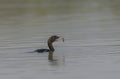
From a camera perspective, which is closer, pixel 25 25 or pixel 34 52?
pixel 34 52

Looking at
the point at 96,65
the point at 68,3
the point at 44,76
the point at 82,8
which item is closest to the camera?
the point at 44,76

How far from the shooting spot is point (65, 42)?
2253 cm

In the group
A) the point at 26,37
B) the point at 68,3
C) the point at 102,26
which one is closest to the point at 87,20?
the point at 102,26

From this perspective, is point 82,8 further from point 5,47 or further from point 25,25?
point 5,47

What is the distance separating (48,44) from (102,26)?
588 cm

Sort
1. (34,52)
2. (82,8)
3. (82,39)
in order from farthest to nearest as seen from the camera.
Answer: (82,8) < (82,39) < (34,52)

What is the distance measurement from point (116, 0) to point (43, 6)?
5.25 metres

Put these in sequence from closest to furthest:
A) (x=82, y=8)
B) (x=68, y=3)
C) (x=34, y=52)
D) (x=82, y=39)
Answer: (x=34, y=52)
(x=82, y=39)
(x=82, y=8)
(x=68, y=3)

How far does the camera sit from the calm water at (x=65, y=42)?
17312 mm

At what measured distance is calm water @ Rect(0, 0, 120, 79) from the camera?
17.3 metres

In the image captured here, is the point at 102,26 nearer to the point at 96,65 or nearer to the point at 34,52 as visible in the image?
the point at 34,52

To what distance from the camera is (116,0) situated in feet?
137

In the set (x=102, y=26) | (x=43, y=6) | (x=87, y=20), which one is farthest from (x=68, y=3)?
(x=102, y=26)

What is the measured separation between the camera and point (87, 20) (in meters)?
29.8
